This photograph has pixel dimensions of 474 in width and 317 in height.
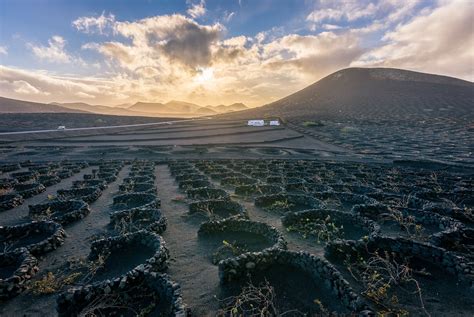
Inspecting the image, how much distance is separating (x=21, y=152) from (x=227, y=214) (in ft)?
148

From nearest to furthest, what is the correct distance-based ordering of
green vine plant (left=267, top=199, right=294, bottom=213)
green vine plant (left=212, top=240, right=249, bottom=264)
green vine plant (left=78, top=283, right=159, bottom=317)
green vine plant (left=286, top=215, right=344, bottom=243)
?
green vine plant (left=78, top=283, right=159, bottom=317), green vine plant (left=212, top=240, right=249, bottom=264), green vine plant (left=286, top=215, right=344, bottom=243), green vine plant (left=267, top=199, right=294, bottom=213)

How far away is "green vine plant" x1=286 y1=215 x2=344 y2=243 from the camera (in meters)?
12.6

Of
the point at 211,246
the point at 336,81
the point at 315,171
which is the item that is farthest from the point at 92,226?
the point at 336,81

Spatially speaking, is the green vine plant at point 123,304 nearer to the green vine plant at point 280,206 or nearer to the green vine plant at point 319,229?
the green vine plant at point 319,229

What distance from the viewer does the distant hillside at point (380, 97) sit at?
109 m

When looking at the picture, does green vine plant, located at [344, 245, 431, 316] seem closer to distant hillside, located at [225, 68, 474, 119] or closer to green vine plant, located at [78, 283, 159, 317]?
green vine plant, located at [78, 283, 159, 317]

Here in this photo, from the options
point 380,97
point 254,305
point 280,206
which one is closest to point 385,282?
point 254,305

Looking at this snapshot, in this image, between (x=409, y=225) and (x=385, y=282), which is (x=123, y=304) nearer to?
(x=385, y=282)

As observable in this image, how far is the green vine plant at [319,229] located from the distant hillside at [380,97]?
98.5 meters

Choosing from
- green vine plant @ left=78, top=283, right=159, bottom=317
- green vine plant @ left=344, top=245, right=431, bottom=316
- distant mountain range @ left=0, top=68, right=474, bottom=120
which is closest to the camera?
green vine plant @ left=78, top=283, right=159, bottom=317

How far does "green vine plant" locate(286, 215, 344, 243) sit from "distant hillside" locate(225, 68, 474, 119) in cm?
9853

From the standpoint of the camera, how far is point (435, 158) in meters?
37.1

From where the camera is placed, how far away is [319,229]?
13.6 m

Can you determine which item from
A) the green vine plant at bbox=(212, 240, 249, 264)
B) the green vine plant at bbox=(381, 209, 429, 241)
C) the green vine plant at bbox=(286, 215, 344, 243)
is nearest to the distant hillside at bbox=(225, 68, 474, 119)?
the green vine plant at bbox=(381, 209, 429, 241)
